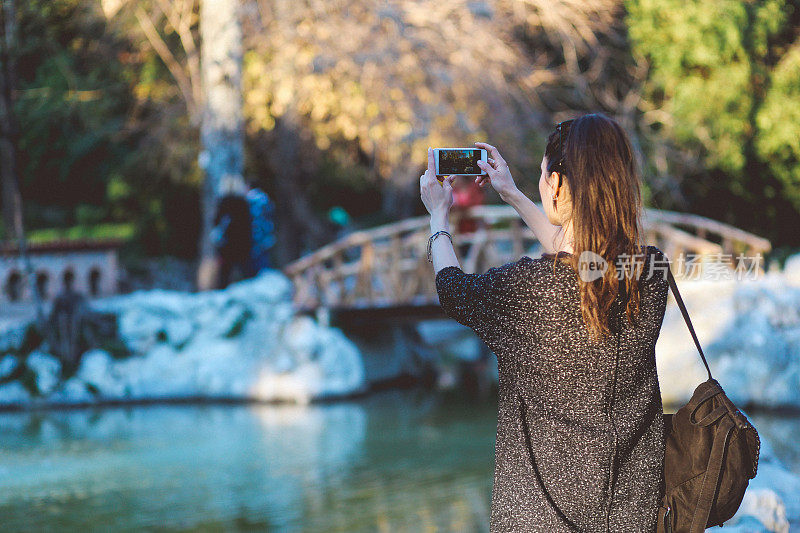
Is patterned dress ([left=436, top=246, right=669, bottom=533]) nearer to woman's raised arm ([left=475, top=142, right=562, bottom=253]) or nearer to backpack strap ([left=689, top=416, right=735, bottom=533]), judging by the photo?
backpack strap ([left=689, top=416, right=735, bottom=533])

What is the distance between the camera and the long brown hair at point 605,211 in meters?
1.80

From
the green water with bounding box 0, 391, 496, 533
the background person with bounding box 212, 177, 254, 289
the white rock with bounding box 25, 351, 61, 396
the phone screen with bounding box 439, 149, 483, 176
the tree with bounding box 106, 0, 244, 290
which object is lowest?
the green water with bounding box 0, 391, 496, 533

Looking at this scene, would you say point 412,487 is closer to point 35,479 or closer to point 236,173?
point 35,479

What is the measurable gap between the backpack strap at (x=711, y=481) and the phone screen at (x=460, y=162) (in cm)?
72

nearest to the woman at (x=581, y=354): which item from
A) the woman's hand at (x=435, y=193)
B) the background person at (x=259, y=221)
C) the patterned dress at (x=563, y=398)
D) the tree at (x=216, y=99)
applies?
the patterned dress at (x=563, y=398)

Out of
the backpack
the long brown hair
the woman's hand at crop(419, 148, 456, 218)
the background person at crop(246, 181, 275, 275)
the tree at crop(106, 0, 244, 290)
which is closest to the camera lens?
the long brown hair

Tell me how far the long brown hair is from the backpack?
0.13 meters

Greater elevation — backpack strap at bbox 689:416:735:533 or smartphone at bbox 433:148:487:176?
smartphone at bbox 433:148:487:176

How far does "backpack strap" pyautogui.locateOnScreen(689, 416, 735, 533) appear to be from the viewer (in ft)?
6.24

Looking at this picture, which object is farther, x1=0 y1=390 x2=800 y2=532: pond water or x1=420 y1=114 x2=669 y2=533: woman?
x1=0 y1=390 x2=800 y2=532: pond water

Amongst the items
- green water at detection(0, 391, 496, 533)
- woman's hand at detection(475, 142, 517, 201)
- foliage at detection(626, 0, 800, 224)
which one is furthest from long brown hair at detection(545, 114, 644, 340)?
foliage at detection(626, 0, 800, 224)

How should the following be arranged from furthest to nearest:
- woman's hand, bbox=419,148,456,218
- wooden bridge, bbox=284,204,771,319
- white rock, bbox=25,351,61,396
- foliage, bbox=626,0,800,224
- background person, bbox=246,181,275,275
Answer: foliage, bbox=626,0,800,224 < wooden bridge, bbox=284,204,771,319 < background person, bbox=246,181,275,275 < white rock, bbox=25,351,61,396 < woman's hand, bbox=419,148,456,218

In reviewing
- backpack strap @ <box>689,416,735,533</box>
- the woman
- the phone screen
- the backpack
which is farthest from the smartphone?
backpack strap @ <box>689,416,735,533</box>

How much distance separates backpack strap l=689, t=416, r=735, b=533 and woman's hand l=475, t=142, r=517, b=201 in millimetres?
651
